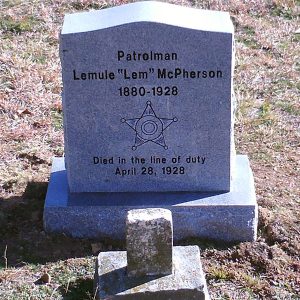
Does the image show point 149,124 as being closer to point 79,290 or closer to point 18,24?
point 79,290

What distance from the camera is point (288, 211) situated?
216 inches

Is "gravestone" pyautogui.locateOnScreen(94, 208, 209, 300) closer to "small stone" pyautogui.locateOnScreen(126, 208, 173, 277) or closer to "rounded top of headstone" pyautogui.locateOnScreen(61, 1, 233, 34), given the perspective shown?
"small stone" pyautogui.locateOnScreen(126, 208, 173, 277)

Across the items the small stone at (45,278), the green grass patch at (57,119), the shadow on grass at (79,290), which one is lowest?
the shadow on grass at (79,290)

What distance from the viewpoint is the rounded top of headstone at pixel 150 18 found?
16.2 ft

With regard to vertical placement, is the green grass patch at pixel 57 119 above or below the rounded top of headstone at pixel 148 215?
above

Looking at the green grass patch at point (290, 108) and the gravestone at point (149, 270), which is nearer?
the gravestone at point (149, 270)

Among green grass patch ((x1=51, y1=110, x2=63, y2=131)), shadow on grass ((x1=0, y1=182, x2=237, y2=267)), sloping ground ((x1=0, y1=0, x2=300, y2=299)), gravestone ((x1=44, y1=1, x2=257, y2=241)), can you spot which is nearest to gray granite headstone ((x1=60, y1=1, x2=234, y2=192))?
gravestone ((x1=44, y1=1, x2=257, y2=241))

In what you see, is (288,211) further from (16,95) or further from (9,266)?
(16,95)

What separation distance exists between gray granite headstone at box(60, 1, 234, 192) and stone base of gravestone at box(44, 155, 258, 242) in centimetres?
11

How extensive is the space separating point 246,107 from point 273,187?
162cm

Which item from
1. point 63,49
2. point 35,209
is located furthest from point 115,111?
point 35,209

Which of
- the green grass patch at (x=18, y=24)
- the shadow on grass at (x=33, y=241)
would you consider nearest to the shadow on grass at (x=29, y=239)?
the shadow on grass at (x=33, y=241)

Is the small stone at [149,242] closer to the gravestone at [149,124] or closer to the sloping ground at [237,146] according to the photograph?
the sloping ground at [237,146]

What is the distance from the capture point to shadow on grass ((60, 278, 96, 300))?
462cm
